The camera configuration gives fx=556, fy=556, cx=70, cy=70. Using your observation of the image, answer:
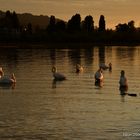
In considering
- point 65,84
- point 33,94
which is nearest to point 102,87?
point 65,84

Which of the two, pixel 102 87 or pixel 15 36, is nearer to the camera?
pixel 102 87

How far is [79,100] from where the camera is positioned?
95.5ft

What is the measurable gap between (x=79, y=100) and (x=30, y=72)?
18783mm

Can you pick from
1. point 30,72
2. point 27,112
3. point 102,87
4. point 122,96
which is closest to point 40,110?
point 27,112

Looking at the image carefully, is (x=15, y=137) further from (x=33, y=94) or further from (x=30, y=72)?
(x=30, y=72)

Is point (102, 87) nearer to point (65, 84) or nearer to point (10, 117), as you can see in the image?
point (65, 84)

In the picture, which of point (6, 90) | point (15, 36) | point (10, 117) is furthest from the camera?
point (15, 36)

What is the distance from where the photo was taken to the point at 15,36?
18912cm

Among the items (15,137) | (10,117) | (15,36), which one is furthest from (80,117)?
(15,36)

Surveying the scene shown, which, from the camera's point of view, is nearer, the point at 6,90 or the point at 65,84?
the point at 6,90

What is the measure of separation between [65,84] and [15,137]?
701 inches

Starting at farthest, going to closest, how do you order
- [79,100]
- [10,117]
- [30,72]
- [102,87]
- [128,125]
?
[30,72] < [102,87] < [79,100] < [10,117] < [128,125]

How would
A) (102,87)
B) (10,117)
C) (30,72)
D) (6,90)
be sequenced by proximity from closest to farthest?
(10,117)
(6,90)
(102,87)
(30,72)

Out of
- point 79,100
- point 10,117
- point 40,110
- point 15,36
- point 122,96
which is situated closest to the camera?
point 10,117
